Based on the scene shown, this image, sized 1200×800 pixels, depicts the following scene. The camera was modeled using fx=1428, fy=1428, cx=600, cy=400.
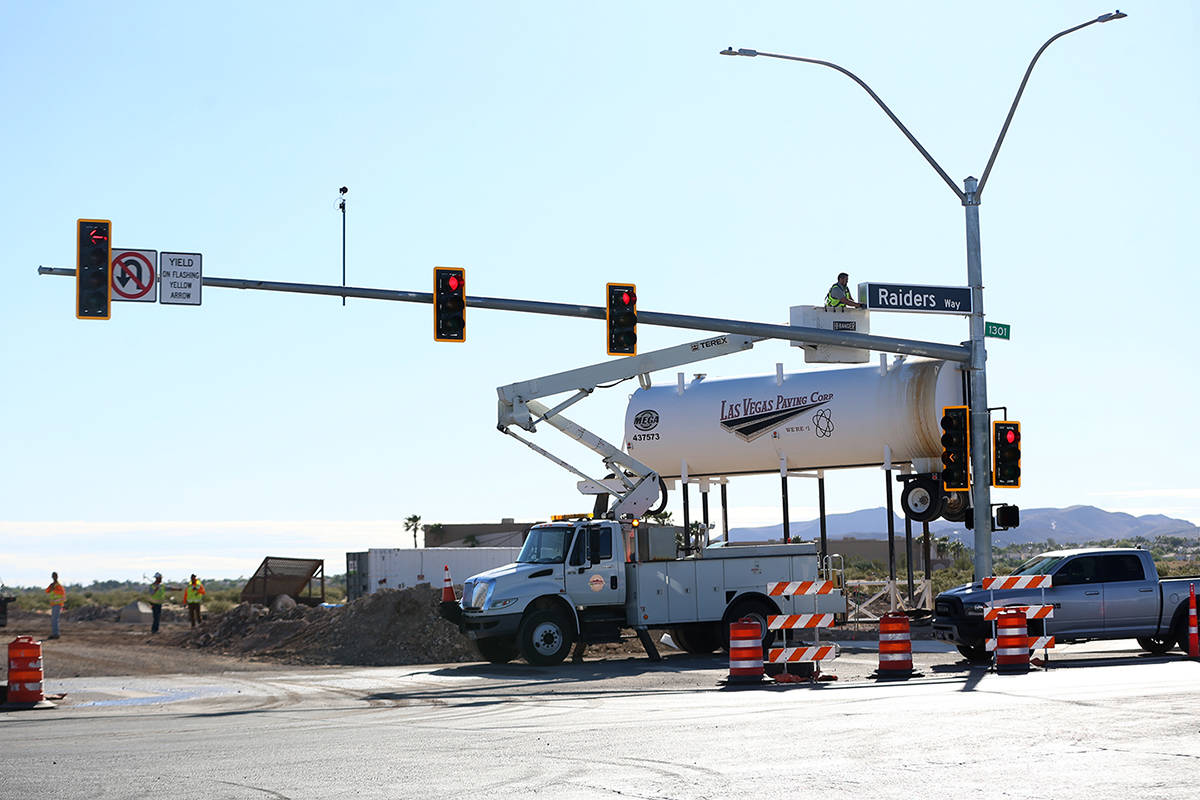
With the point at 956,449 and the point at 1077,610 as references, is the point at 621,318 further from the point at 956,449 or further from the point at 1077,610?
the point at 1077,610

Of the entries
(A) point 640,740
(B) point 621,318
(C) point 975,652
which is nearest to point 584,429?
(B) point 621,318

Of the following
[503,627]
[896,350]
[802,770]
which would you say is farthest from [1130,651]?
[802,770]

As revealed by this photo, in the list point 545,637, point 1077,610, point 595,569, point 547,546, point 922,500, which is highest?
point 922,500

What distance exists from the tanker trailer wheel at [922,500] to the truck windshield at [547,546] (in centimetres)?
807

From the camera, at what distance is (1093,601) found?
22531 mm

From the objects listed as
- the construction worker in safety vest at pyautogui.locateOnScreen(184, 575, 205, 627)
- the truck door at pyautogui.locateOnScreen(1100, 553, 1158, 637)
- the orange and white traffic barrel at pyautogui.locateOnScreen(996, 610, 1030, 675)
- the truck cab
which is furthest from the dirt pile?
the truck door at pyautogui.locateOnScreen(1100, 553, 1158, 637)

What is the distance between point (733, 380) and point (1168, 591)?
12.2 meters

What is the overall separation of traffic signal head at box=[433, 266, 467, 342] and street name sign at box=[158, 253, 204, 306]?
360cm

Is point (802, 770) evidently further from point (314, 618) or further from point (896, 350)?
point (314, 618)

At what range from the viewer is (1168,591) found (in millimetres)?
22828

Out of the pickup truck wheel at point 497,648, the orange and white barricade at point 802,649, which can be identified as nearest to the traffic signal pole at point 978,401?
the orange and white barricade at point 802,649

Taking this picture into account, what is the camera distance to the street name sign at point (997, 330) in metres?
25.4

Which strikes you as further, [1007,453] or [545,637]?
[1007,453]

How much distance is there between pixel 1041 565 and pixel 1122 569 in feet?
4.10
